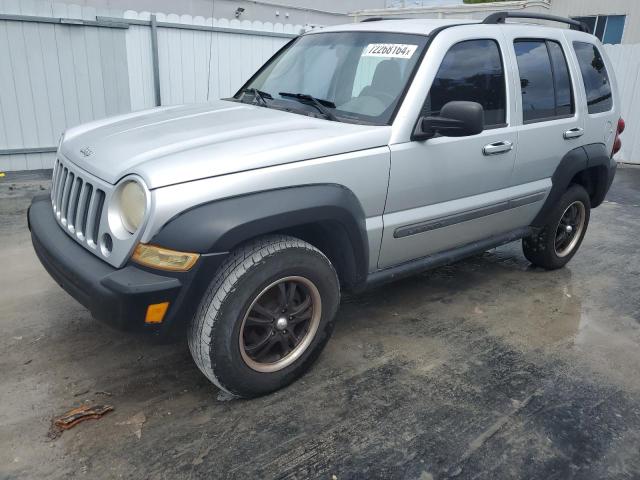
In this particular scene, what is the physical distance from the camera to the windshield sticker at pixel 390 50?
3.37m

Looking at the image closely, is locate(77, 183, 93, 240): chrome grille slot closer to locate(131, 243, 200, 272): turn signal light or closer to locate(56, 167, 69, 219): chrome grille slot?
locate(56, 167, 69, 219): chrome grille slot

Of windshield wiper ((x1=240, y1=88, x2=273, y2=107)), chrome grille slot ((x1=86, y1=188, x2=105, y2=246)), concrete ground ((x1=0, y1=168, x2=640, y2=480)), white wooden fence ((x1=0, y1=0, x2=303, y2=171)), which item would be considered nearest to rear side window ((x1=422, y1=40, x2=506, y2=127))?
windshield wiper ((x1=240, y1=88, x2=273, y2=107))

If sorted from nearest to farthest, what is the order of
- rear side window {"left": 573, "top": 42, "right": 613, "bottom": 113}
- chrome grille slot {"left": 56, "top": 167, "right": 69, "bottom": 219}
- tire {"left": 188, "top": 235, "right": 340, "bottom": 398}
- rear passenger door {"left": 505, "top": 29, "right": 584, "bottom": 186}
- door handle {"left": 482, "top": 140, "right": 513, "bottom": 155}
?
1. tire {"left": 188, "top": 235, "right": 340, "bottom": 398}
2. chrome grille slot {"left": 56, "top": 167, "right": 69, "bottom": 219}
3. door handle {"left": 482, "top": 140, "right": 513, "bottom": 155}
4. rear passenger door {"left": 505, "top": 29, "right": 584, "bottom": 186}
5. rear side window {"left": 573, "top": 42, "right": 613, "bottom": 113}

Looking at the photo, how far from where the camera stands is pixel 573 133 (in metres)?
4.28

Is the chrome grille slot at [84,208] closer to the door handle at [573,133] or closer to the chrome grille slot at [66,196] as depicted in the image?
the chrome grille slot at [66,196]

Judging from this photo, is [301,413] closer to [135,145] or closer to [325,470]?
[325,470]

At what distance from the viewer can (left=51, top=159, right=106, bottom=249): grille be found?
8.69ft

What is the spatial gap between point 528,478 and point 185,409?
1.67m

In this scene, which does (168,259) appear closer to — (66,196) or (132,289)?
(132,289)

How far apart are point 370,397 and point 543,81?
270 cm

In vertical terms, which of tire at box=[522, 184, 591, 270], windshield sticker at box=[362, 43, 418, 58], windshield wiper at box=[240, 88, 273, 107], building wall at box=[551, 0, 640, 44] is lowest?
tire at box=[522, 184, 591, 270]

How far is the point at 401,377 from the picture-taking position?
3.16 metres

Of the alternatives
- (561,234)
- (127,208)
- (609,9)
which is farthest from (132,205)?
(609,9)

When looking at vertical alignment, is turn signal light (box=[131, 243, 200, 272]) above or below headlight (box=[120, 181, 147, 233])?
below
